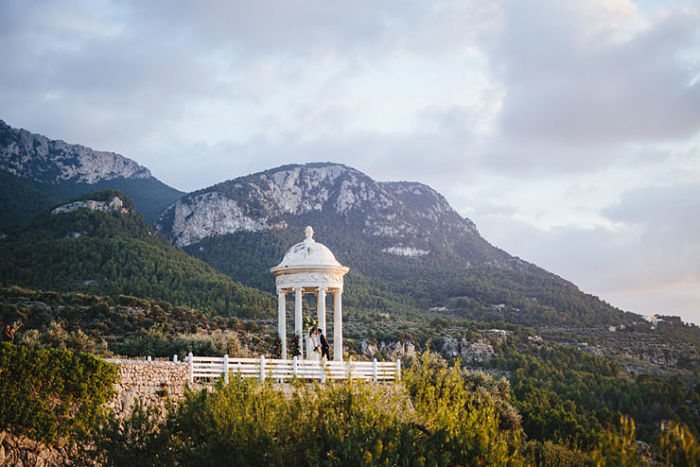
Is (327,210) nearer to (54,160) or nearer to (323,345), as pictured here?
(54,160)

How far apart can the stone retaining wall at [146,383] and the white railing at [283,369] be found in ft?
1.52

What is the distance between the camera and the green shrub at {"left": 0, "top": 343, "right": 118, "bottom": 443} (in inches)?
568

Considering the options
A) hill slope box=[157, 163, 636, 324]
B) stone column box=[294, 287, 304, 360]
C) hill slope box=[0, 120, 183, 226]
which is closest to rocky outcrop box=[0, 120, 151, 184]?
hill slope box=[0, 120, 183, 226]

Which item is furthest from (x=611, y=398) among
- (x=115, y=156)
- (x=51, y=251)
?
(x=115, y=156)

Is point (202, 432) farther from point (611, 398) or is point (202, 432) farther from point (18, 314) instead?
point (611, 398)

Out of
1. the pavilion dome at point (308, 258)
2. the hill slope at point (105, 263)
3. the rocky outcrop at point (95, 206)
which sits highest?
the rocky outcrop at point (95, 206)

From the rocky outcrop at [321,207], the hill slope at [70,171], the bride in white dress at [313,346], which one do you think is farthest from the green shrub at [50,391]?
the rocky outcrop at [321,207]

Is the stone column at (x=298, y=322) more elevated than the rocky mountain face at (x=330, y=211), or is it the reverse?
the rocky mountain face at (x=330, y=211)

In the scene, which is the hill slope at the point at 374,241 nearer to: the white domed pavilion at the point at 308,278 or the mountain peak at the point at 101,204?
→ the mountain peak at the point at 101,204

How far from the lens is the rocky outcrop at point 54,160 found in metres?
115

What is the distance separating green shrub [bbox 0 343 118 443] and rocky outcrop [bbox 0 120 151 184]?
102121mm

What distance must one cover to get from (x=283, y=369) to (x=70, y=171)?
125 metres

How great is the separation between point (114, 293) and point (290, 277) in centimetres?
3142

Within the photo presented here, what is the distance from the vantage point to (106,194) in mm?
81125
